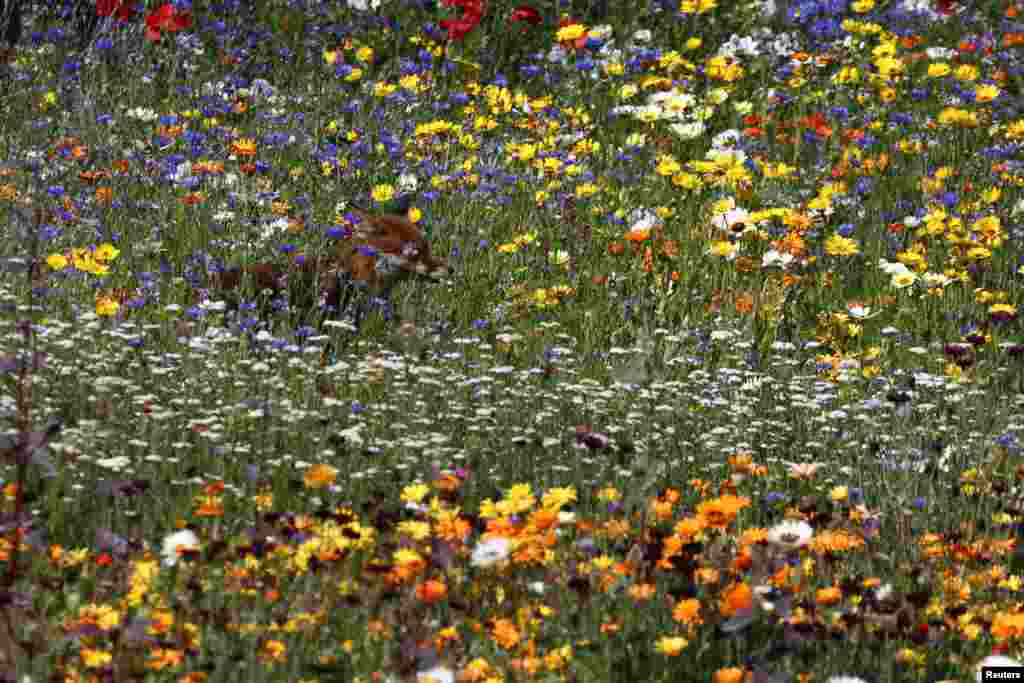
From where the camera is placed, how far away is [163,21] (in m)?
8.33

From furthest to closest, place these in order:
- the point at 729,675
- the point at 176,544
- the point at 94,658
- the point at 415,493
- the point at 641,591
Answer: the point at 415,493 < the point at 641,591 < the point at 176,544 < the point at 729,675 < the point at 94,658

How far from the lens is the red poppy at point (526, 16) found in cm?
910

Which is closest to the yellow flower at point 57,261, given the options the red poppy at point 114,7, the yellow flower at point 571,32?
the red poppy at point 114,7

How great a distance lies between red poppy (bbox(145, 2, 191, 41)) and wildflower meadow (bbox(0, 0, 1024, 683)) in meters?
0.04

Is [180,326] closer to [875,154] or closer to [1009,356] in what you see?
[1009,356]

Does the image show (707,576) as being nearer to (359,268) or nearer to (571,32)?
(359,268)

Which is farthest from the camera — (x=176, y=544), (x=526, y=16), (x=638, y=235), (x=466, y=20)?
(x=526, y=16)

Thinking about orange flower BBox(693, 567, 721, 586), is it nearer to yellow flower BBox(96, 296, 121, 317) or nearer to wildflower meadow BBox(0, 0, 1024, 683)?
wildflower meadow BBox(0, 0, 1024, 683)

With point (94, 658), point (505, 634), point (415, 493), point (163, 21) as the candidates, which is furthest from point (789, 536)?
point (163, 21)

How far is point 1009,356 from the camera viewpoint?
5.84 metres

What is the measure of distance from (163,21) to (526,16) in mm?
2228

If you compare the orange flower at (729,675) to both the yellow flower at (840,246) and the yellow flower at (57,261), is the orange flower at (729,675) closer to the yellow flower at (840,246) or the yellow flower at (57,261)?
the yellow flower at (57,261)

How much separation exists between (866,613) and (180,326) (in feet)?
7.18

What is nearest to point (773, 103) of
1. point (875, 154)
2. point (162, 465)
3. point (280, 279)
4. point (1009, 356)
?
point (875, 154)
